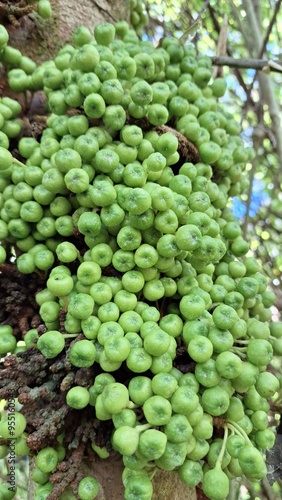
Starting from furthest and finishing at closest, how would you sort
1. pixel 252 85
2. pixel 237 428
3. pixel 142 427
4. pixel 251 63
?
1. pixel 252 85
2. pixel 251 63
3. pixel 237 428
4. pixel 142 427

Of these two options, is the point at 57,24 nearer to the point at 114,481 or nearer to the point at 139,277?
the point at 139,277

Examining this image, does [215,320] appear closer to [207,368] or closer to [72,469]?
[207,368]

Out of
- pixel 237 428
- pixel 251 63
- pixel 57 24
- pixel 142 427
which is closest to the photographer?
pixel 142 427

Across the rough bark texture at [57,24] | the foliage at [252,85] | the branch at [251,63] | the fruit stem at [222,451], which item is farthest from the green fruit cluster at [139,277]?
the foliage at [252,85]

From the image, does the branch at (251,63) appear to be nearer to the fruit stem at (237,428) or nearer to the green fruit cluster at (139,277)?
the green fruit cluster at (139,277)

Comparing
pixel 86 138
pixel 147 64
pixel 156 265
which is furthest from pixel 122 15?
pixel 156 265

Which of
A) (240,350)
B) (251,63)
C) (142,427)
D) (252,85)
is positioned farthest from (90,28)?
(142,427)

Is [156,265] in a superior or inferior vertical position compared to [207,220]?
inferior

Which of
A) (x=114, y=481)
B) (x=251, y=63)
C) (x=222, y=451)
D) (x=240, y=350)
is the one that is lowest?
(x=114, y=481)

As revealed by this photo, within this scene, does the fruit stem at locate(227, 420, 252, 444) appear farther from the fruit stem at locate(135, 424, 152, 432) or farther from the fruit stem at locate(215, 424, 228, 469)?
the fruit stem at locate(135, 424, 152, 432)
